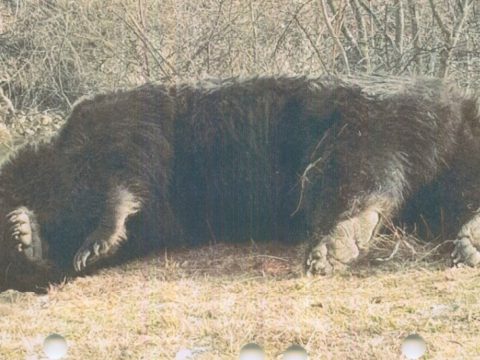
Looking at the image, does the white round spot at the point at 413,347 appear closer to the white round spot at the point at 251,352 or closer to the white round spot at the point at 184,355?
the white round spot at the point at 251,352

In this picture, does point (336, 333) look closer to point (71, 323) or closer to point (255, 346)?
point (255, 346)

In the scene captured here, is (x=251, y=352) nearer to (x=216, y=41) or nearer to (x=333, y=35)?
(x=216, y=41)

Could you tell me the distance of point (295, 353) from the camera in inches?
110

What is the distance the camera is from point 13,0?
6.57m

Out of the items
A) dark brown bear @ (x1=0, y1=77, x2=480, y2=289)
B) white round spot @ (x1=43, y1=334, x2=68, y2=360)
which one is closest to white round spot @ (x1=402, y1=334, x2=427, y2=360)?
white round spot @ (x1=43, y1=334, x2=68, y2=360)

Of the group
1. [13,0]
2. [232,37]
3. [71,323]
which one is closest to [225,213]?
[232,37]

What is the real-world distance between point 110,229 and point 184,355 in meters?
1.89

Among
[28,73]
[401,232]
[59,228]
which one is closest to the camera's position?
[401,232]

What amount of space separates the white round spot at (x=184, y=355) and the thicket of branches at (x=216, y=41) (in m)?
3.04

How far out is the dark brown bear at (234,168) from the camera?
14.8ft

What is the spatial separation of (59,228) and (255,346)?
2430 mm

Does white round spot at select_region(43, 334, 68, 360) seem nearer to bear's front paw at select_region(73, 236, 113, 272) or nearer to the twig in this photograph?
bear's front paw at select_region(73, 236, 113, 272)

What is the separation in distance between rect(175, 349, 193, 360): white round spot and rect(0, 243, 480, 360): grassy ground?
0.02 metres

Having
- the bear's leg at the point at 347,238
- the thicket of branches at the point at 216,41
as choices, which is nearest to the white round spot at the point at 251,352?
the bear's leg at the point at 347,238
